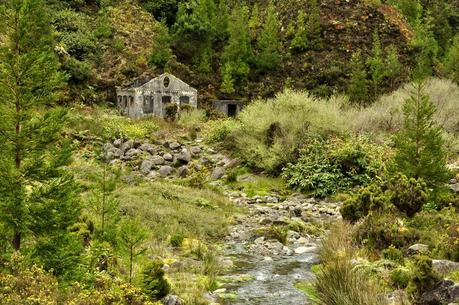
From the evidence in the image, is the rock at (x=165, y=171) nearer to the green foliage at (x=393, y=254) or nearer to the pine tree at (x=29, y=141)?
the green foliage at (x=393, y=254)

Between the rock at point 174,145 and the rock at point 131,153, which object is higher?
the rock at point 174,145

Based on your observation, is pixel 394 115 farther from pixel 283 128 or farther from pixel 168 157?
pixel 168 157

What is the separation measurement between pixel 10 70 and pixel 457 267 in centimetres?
901

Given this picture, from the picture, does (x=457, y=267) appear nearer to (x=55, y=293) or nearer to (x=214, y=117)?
(x=55, y=293)

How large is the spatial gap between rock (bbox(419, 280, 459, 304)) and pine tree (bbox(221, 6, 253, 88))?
4046 cm

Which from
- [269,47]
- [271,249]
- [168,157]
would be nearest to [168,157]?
[168,157]

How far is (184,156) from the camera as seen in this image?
30344 millimetres

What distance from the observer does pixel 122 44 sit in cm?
4981

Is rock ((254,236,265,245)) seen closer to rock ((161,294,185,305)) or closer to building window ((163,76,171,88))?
rock ((161,294,185,305))

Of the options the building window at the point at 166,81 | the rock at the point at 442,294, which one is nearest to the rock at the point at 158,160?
the building window at the point at 166,81

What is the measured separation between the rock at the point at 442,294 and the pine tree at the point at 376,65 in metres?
35.7

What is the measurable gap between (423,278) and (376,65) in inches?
1538

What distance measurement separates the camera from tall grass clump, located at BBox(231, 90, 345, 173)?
27.8 m

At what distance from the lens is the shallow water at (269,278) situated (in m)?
11.1
